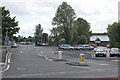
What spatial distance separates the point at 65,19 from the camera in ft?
273

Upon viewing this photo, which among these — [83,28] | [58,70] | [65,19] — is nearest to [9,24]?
[65,19]

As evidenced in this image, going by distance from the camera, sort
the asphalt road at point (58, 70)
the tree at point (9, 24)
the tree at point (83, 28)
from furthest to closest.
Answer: the tree at point (83, 28), the tree at point (9, 24), the asphalt road at point (58, 70)

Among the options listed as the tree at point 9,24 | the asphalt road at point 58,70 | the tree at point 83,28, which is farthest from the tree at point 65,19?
the asphalt road at point 58,70

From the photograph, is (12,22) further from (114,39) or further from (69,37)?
(114,39)

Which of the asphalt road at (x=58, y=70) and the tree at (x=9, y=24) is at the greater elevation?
the tree at (x=9, y=24)

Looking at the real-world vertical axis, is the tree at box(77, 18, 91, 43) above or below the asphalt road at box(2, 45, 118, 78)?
above

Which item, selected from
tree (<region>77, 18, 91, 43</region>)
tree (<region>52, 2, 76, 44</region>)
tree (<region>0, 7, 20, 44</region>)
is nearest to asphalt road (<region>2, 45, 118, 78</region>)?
tree (<region>0, 7, 20, 44</region>)

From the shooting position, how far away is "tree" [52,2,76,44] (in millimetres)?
82062

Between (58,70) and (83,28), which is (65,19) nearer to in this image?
(83,28)

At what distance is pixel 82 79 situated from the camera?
12.6m

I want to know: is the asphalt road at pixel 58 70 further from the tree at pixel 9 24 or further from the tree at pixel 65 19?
the tree at pixel 65 19

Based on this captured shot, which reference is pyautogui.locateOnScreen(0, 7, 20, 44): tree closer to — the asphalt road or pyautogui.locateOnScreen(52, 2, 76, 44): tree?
pyautogui.locateOnScreen(52, 2, 76, 44): tree

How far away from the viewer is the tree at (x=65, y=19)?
82.1 m

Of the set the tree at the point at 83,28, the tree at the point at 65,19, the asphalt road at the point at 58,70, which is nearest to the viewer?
the asphalt road at the point at 58,70
